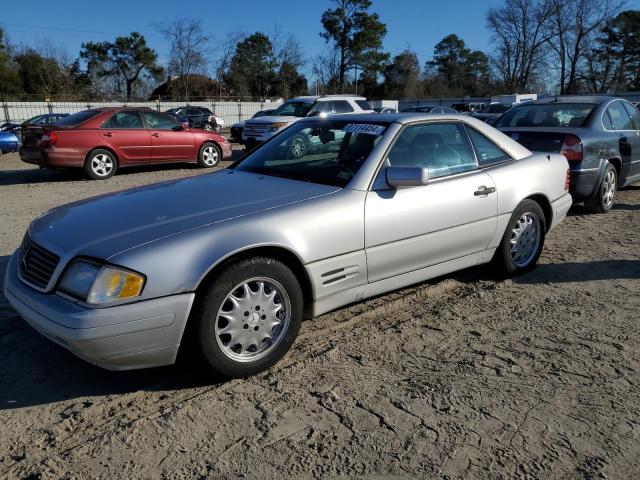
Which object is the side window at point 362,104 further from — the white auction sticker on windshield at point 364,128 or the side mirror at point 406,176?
the side mirror at point 406,176

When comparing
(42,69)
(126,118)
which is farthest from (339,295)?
(42,69)

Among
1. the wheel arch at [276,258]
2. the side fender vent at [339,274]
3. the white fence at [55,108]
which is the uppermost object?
the white fence at [55,108]

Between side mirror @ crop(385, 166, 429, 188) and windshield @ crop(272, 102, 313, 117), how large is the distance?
39.1 feet

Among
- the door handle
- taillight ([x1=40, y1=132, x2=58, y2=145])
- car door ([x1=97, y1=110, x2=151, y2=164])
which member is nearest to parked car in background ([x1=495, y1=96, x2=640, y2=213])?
the door handle

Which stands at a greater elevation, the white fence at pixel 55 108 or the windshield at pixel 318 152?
the white fence at pixel 55 108

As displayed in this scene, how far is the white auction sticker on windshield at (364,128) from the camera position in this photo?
13.2ft

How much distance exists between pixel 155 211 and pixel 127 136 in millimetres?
8748

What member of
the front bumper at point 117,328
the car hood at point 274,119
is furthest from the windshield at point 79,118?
the front bumper at point 117,328

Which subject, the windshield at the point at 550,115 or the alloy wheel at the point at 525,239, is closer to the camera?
the alloy wheel at the point at 525,239

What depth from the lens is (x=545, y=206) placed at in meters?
5.07

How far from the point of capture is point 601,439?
2.62 meters

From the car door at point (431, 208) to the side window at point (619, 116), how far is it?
4382mm

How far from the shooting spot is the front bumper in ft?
8.77

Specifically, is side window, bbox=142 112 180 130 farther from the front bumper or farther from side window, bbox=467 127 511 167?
the front bumper
